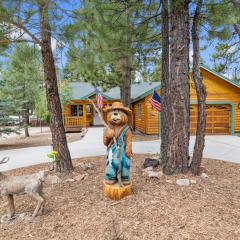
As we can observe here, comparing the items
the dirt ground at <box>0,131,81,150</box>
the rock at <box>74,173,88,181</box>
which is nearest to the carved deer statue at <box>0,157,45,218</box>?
the rock at <box>74,173,88,181</box>

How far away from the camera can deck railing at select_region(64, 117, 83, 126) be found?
18.0m

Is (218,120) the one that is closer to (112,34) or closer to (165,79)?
Answer: (165,79)

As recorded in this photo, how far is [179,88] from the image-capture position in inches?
174

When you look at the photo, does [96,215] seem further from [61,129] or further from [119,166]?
[61,129]

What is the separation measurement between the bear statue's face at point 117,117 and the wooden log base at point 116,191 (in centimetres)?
103

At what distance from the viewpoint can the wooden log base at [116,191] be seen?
361cm

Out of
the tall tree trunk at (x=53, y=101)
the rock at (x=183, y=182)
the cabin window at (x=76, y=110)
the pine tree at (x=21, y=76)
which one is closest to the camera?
the rock at (x=183, y=182)

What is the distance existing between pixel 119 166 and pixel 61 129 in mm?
2108

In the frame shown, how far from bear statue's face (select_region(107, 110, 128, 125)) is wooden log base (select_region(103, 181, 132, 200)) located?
3.37 ft


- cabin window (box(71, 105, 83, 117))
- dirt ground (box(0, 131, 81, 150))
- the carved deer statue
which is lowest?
dirt ground (box(0, 131, 81, 150))

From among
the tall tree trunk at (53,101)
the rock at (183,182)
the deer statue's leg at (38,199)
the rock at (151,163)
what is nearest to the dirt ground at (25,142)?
the tall tree trunk at (53,101)

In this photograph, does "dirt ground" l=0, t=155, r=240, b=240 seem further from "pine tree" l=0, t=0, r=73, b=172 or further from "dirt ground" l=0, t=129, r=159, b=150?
"dirt ground" l=0, t=129, r=159, b=150

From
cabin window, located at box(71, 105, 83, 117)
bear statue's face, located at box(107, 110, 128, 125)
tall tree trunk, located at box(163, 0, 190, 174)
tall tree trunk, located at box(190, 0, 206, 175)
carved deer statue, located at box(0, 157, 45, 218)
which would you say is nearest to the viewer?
carved deer statue, located at box(0, 157, 45, 218)

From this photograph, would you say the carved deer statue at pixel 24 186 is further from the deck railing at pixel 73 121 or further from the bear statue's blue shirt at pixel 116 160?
the deck railing at pixel 73 121
